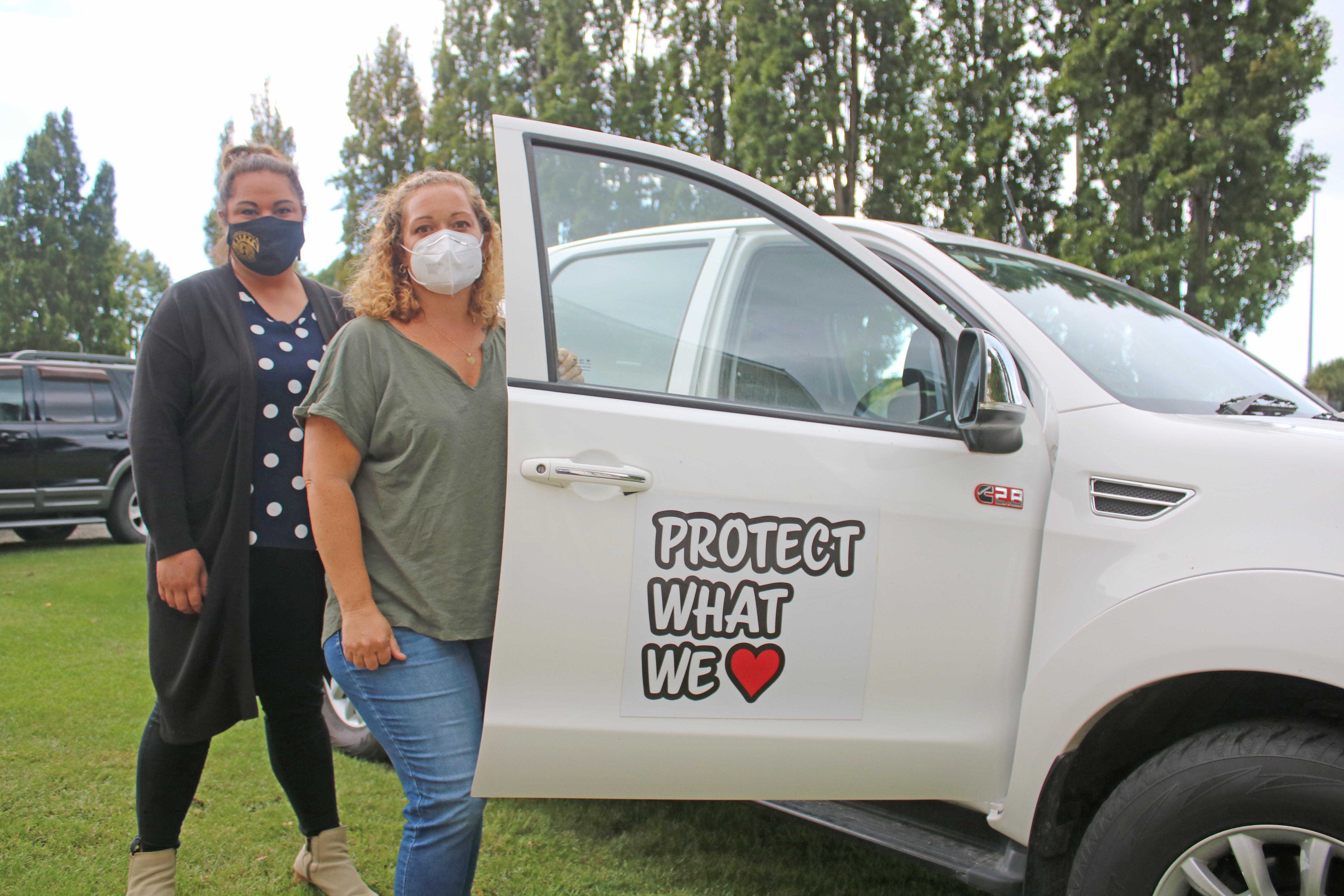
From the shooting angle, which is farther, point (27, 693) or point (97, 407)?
point (97, 407)

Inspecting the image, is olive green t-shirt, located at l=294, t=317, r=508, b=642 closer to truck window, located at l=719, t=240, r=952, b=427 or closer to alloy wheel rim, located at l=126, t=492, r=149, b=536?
truck window, located at l=719, t=240, r=952, b=427

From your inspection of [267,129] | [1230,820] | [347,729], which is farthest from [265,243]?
[267,129]

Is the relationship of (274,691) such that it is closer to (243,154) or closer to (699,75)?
(243,154)

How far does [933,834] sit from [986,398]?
0.96m

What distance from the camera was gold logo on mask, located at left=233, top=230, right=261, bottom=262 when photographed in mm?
2299

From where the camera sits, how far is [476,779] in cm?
179

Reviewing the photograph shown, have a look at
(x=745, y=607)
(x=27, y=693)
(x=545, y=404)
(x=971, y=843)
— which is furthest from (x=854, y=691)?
(x=27, y=693)

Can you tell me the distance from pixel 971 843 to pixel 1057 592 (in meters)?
0.59

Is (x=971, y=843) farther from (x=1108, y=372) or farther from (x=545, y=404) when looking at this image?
(x=545, y=404)

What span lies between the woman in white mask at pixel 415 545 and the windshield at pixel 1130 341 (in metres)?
1.18

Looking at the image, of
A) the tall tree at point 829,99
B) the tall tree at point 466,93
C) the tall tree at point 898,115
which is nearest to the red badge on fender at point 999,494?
the tall tree at point 898,115

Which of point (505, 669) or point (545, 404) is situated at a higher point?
point (545, 404)

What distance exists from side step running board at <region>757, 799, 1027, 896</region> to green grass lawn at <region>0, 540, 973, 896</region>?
52 mm

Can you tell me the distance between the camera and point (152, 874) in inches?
91.4
